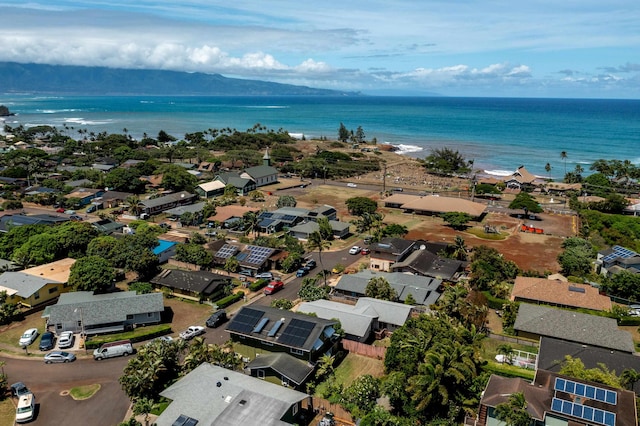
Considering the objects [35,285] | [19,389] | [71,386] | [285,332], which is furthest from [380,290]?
[35,285]

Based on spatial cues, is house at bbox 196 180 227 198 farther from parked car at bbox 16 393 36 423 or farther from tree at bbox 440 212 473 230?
parked car at bbox 16 393 36 423

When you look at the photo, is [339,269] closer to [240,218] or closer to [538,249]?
[240,218]

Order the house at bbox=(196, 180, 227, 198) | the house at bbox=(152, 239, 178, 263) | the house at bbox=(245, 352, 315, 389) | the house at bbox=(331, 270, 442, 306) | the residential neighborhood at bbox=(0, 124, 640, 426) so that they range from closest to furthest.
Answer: the residential neighborhood at bbox=(0, 124, 640, 426) < the house at bbox=(245, 352, 315, 389) < the house at bbox=(331, 270, 442, 306) < the house at bbox=(152, 239, 178, 263) < the house at bbox=(196, 180, 227, 198)

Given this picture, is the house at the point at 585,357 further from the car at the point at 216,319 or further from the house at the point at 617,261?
the car at the point at 216,319

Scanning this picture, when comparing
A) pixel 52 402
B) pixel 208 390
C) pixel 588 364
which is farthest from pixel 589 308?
pixel 52 402

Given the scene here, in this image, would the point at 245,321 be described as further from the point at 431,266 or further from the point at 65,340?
the point at 431,266

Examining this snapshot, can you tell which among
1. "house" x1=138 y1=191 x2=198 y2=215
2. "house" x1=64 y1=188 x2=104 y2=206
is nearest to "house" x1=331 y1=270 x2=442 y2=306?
"house" x1=138 y1=191 x2=198 y2=215
